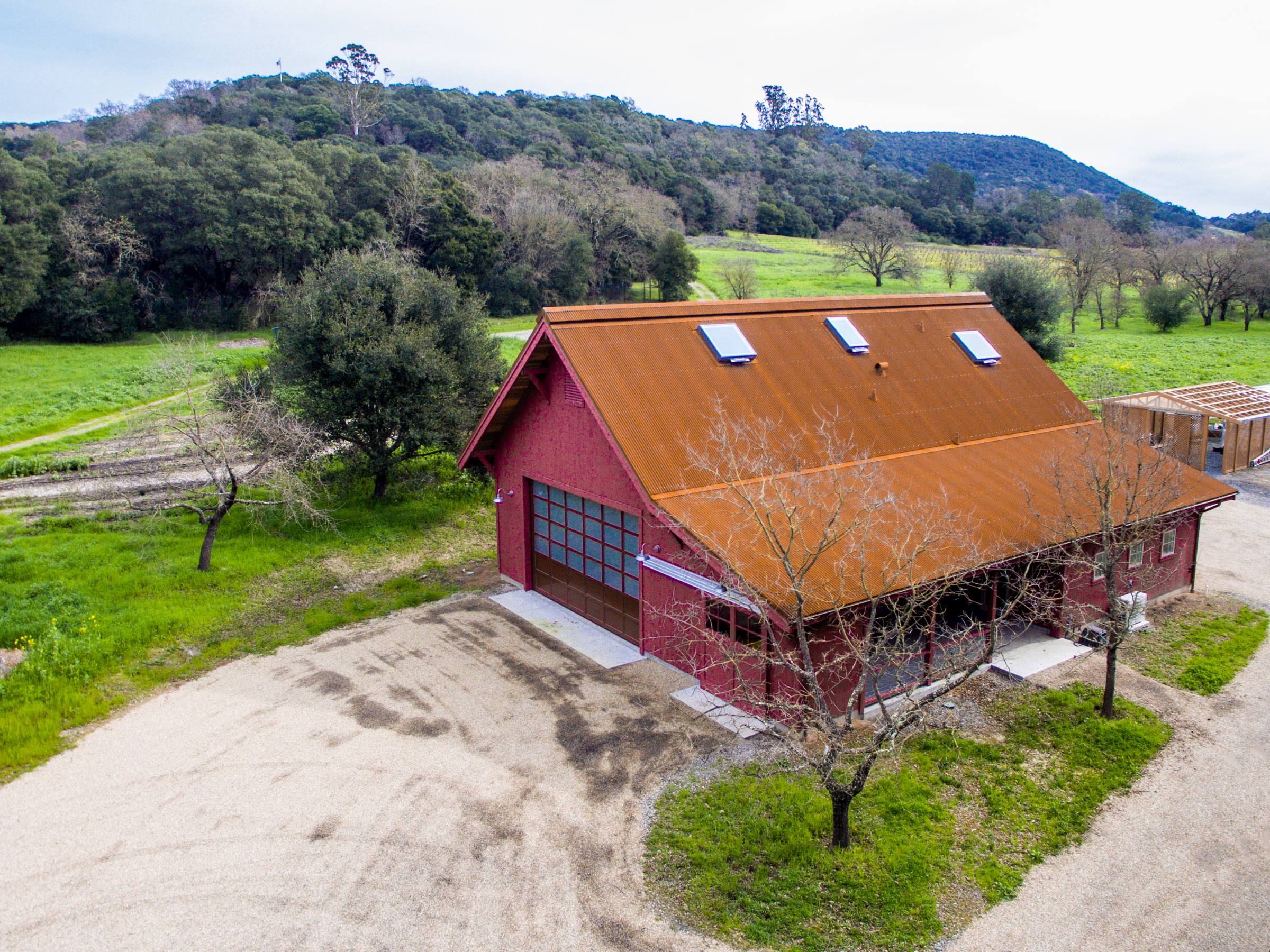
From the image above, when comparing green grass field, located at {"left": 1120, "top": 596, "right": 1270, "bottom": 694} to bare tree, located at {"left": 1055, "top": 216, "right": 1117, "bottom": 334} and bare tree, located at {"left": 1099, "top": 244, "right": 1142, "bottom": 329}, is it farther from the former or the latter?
bare tree, located at {"left": 1099, "top": 244, "right": 1142, "bottom": 329}

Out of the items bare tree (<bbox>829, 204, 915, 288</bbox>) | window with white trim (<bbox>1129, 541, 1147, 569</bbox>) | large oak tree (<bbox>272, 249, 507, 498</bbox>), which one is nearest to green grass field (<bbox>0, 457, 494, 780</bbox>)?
large oak tree (<bbox>272, 249, 507, 498</bbox>)

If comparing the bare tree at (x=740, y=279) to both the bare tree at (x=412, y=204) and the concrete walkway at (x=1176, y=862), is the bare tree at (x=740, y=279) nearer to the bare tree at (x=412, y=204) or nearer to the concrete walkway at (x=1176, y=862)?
the bare tree at (x=412, y=204)

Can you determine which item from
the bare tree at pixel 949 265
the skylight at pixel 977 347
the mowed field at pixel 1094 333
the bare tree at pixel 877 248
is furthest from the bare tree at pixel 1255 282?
the skylight at pixel 977 347

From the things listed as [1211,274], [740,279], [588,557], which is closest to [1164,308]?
[1211,274]

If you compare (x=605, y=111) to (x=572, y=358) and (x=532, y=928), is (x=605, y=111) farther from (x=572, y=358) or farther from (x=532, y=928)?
(x=532, y=928)

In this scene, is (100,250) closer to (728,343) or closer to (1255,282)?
(728,343)
